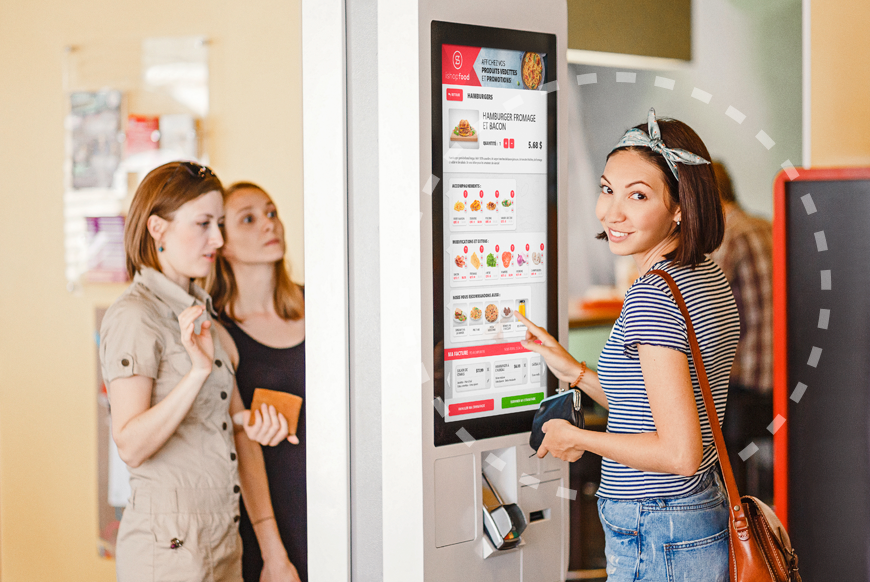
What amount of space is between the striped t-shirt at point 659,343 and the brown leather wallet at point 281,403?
2.45ft

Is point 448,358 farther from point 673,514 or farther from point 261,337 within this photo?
point 673,514

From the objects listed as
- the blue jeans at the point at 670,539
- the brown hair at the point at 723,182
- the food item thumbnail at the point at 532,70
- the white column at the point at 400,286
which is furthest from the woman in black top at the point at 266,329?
the brown hair at the point at 723,182

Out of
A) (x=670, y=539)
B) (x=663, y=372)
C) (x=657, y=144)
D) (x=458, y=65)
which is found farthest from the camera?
(x=458, y=65)

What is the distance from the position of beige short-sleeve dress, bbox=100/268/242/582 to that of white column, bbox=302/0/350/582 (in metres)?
0.20

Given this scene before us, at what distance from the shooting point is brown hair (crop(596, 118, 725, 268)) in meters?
1.44

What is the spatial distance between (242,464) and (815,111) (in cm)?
163

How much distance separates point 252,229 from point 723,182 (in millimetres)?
1117

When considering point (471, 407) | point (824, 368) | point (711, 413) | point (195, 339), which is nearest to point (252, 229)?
point (195, 339)

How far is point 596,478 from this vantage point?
1.75 m

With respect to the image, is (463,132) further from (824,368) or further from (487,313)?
(824,368)

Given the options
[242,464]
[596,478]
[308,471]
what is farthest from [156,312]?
[596,478]

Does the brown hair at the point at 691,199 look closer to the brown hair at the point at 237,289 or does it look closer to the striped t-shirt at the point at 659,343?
the striped t-shirt at the point at 659,343

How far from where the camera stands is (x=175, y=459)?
1.69 m

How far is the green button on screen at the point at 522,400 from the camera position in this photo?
1718mm
